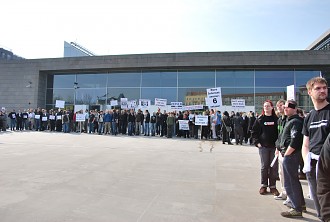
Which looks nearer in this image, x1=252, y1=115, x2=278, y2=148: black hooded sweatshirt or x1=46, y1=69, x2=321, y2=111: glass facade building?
x1=252, y1=115, x2=278, y2=148: black hooded sweatshirt

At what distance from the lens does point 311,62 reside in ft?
66.3

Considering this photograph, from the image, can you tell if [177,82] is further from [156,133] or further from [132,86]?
[156,133]

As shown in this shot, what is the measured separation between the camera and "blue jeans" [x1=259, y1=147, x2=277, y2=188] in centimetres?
489

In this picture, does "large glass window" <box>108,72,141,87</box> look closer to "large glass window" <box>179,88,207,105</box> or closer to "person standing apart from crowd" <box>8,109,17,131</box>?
"large glass window" <box>179,88,207,105</box>

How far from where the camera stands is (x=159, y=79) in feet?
75.5

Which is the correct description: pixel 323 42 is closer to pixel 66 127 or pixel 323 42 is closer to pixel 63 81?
pixel 63 81

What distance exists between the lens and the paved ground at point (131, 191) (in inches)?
143

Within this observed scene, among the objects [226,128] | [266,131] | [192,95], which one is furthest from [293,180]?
[192,95]

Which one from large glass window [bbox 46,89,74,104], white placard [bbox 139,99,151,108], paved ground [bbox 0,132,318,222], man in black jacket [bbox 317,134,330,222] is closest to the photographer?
man in black jacket [bbox 317,134,330,222]

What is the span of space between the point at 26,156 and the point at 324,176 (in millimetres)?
8451

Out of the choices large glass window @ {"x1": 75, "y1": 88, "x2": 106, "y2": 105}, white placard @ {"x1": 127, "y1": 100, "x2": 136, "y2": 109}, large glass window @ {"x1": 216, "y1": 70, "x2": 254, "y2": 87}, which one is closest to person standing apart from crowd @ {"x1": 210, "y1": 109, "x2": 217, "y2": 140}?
large glass window @ {"x1": 216, "y1": 70, "x2": 254, "y2": 87}

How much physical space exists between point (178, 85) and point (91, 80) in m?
8.96

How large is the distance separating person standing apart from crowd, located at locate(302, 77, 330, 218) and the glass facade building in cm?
1861

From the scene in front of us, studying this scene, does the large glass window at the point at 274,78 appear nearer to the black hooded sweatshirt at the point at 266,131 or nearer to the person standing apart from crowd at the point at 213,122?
the person standing apart from crowd at the point at 213,122
